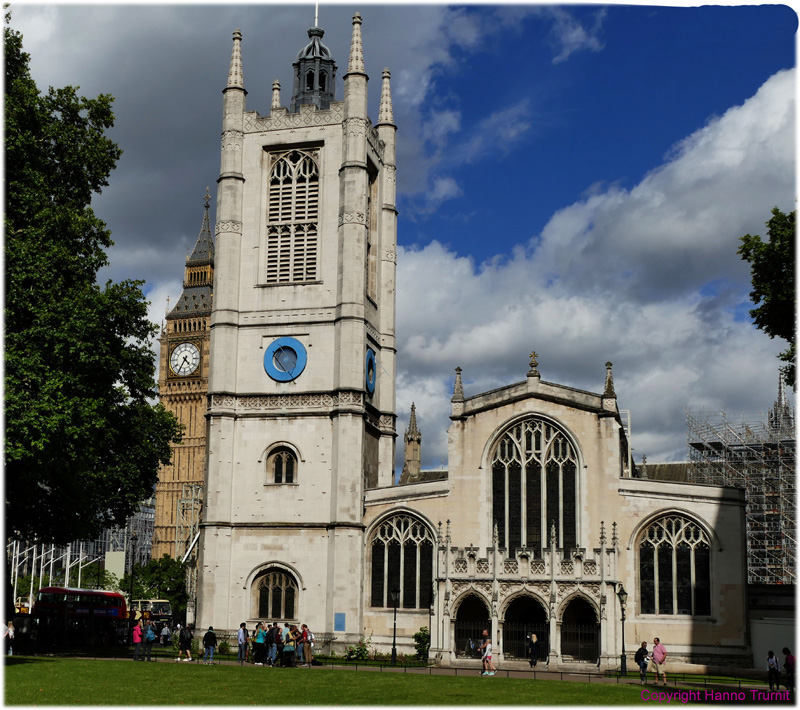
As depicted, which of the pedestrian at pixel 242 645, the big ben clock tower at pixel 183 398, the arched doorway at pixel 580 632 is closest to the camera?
the pedestrian at pixel 242 645

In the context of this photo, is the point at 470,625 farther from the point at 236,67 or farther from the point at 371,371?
the point at 236,67

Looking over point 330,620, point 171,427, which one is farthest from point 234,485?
point 330,620

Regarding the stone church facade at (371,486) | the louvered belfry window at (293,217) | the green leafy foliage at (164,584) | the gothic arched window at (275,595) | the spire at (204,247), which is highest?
the spire at (204,247)

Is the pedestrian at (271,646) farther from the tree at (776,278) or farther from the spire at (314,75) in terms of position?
the spire at (314,75)

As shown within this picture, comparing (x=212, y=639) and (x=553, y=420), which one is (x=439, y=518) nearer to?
(x=553, y=420)

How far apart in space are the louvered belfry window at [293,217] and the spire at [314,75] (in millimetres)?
4980

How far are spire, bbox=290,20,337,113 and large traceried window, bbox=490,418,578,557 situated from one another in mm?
22297

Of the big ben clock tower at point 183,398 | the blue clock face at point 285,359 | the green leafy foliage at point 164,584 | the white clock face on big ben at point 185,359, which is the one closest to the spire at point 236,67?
the blue clock face at point 285,359

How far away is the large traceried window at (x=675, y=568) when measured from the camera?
39250 millimetres

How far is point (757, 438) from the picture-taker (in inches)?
2491

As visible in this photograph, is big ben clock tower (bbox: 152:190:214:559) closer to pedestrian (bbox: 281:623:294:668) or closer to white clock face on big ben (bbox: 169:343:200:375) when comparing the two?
white clock face on big ben (bbox: 169:343:200:375)

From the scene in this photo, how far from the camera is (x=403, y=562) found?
1711 inches

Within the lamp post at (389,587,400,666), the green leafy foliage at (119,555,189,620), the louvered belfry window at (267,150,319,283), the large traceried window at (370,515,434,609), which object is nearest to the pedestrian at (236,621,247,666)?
the lamp post at (389,587,400,666)

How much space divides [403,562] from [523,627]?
6.34m
